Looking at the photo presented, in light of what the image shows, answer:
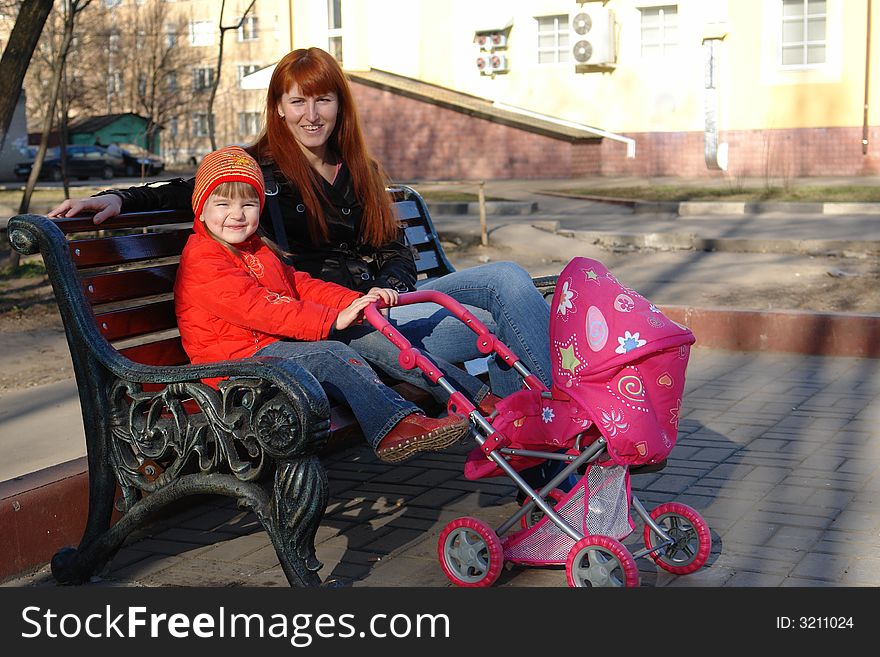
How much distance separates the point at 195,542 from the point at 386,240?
1.34 m

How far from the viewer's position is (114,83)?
57469 millimetres

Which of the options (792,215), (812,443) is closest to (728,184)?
(792,215)

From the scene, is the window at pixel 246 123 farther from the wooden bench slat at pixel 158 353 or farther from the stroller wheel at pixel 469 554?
the stroller wheel at pixel 469 554

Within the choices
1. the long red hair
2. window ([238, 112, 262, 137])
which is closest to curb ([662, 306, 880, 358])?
the long red hair

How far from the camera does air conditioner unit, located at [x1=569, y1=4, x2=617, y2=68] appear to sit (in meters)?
29.9

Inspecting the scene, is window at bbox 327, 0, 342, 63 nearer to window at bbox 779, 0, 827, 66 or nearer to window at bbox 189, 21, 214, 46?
window at bbox 779, 0, 827, 66

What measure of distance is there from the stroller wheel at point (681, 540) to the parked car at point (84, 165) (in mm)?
43040

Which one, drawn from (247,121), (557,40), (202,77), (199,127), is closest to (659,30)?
(557,40)

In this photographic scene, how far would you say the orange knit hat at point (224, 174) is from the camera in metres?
3.88

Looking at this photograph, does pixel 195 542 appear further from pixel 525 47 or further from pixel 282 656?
pixel 525 47

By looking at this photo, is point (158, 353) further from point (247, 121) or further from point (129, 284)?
point (247, 121)

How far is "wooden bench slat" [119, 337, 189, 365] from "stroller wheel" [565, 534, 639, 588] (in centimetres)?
150

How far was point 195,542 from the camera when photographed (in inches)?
172

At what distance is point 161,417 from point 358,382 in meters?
0.60
